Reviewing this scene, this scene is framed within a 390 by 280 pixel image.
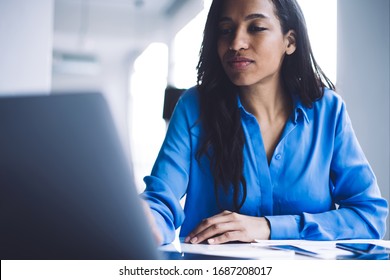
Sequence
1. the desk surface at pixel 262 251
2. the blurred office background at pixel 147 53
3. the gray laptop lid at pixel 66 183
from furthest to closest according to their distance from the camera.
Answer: the blurred office background at pixel 147 53
the desk surface at pixel 262 251
the gray laptop lid at pixel 66 183

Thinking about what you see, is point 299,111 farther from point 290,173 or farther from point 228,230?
point 228,230

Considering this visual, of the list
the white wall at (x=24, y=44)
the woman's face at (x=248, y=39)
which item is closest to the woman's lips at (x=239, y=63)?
the woman's face at (x=248, y=39)

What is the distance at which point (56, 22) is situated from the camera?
4273 millimetres

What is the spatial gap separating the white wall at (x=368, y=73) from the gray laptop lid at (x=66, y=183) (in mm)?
1491

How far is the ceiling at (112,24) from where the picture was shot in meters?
4.07

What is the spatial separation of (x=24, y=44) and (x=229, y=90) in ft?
2.84

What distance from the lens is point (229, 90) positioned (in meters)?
1.11

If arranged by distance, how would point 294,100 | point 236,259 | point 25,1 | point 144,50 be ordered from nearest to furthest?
point 236,259
point 294,100
point 25,1
point 144,50

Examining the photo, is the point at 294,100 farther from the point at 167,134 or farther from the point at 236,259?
the point at 236,259

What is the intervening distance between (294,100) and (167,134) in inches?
12.7

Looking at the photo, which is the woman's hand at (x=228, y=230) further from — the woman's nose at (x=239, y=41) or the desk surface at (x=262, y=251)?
the woman's nose at (x=239, y=41)

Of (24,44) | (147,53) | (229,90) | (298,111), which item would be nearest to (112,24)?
(147,53)

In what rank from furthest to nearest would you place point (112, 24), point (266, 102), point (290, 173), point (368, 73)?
1. point (112, 24)
2. point (368, 73)
3. point (266, 102)
4. point (290, 173)

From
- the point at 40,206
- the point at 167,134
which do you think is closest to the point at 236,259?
the point at 40,206
